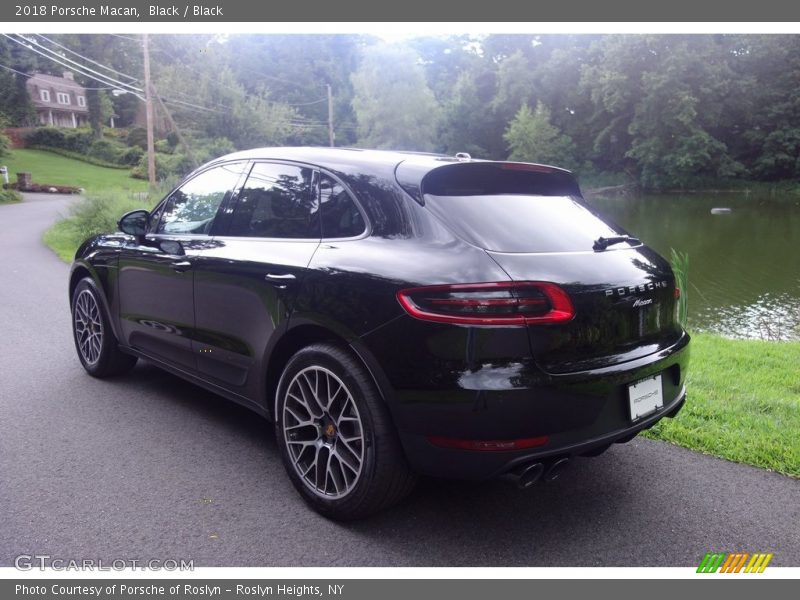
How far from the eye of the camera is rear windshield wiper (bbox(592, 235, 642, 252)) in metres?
2.98

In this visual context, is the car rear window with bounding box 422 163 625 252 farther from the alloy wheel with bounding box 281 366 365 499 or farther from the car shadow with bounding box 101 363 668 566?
the car shadow with bounding box 101 363 668 566

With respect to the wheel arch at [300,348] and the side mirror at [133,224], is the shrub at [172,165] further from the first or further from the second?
the wheel arch at [300,348]

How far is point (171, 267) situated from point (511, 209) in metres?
2.22

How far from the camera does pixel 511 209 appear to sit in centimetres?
304

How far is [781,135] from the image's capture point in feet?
159

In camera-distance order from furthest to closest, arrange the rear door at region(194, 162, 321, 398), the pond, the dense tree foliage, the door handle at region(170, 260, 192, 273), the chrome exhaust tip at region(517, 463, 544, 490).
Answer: the dense tree foliage → the pond → the door handle at region(170, 260, 192, 273) → the rear door at region(194, 162, 321, 398) → the chrome exhaust tip at region(517, 463, 544, 490)

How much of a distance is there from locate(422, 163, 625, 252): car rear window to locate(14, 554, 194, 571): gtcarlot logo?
1.80m

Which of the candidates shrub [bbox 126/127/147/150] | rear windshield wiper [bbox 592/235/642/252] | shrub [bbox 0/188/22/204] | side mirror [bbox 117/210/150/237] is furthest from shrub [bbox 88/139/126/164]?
rear windshield wiper [bbox 592/235/642/252]

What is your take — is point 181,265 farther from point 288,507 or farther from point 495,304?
point 495,304

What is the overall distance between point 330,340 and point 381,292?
42cm

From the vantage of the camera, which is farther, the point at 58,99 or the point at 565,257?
the point at 58,99

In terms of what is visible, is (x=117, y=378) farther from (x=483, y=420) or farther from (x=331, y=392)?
(x=483, y=420)

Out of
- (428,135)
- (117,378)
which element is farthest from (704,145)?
(117,378)

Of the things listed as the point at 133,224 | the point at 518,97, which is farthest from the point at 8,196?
the point at 518,97
